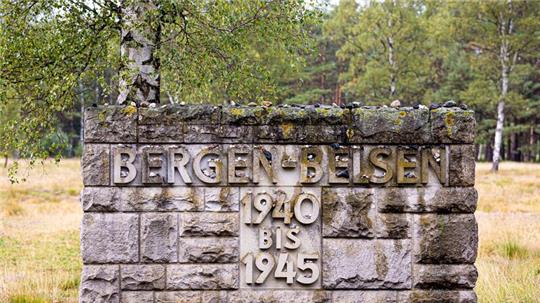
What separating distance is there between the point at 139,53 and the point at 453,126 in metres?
4.21

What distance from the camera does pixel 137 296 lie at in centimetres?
551

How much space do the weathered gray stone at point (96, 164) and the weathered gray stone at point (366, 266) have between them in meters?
2.11

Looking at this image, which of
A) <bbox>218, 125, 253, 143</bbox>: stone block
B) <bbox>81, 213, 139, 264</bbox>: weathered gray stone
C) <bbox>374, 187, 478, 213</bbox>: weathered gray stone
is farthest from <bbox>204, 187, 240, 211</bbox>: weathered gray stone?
<bbox>374, 187, 478, 213</bbox>: weathered gray stone

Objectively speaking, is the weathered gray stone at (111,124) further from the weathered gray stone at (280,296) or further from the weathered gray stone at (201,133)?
the weathered gray stone at (280,296)

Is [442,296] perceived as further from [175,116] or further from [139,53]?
[139,53]

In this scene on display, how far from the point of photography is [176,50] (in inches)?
323

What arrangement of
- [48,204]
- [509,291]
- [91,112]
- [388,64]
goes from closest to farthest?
[91,112]
[509,291]
[48,204]
[388,64]

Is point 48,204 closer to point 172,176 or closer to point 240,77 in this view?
point 240,77

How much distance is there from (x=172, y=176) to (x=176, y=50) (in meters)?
3.14

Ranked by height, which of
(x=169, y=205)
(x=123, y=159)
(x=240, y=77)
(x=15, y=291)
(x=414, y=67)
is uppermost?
(x=414, y=67)

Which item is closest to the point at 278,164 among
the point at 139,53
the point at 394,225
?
the point at 394,225

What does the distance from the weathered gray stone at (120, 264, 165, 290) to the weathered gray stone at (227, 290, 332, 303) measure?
68 centimetres

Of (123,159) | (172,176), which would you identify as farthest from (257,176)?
(123,159)

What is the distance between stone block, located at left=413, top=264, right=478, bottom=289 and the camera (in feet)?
18.1
